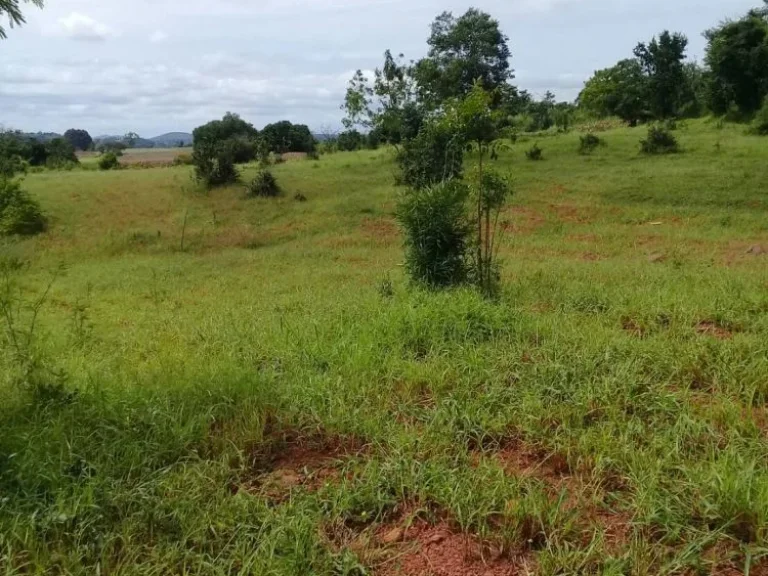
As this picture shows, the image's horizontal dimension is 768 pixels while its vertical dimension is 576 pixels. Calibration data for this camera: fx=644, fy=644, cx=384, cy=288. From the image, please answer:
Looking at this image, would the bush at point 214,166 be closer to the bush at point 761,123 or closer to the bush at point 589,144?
the bush at point 589,144

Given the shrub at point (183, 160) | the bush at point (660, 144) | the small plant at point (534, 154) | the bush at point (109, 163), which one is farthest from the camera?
the bush at point (109, 163)

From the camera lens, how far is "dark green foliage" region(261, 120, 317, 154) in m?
41.2

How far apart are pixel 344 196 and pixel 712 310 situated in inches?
580

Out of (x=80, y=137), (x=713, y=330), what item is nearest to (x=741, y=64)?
(x=713, y=330)

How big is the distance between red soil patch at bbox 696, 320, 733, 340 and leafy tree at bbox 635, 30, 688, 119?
32.3 meters

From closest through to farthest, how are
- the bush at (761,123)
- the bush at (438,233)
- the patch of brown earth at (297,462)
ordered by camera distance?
the patch of brown earth at (297,462) → the bush at (438,233) → the bush at (761,123)

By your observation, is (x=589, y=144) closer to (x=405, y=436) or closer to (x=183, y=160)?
(x=183, y=160)

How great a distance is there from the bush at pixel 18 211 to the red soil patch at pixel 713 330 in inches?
638

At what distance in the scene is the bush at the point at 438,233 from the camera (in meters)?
7.41

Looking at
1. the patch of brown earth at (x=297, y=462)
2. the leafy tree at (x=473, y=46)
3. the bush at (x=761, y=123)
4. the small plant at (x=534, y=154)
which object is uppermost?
the leafy tree at (x=473, y=46)

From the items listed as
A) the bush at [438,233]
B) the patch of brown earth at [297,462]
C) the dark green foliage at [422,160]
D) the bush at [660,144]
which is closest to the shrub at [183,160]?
the dark green foliage at [422,160]

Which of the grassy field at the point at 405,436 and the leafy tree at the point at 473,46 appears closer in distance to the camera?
the grassy field at the point at 405,436

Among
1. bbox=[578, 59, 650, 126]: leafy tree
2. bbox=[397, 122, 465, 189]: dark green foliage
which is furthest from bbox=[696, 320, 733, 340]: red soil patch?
bbox=[578, 59, 650, 126]: leafy tree

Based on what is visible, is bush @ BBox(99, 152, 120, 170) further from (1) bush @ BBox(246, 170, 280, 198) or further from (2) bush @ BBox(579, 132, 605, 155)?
(2) bush @ BBox(579, 132, 605, 155)
